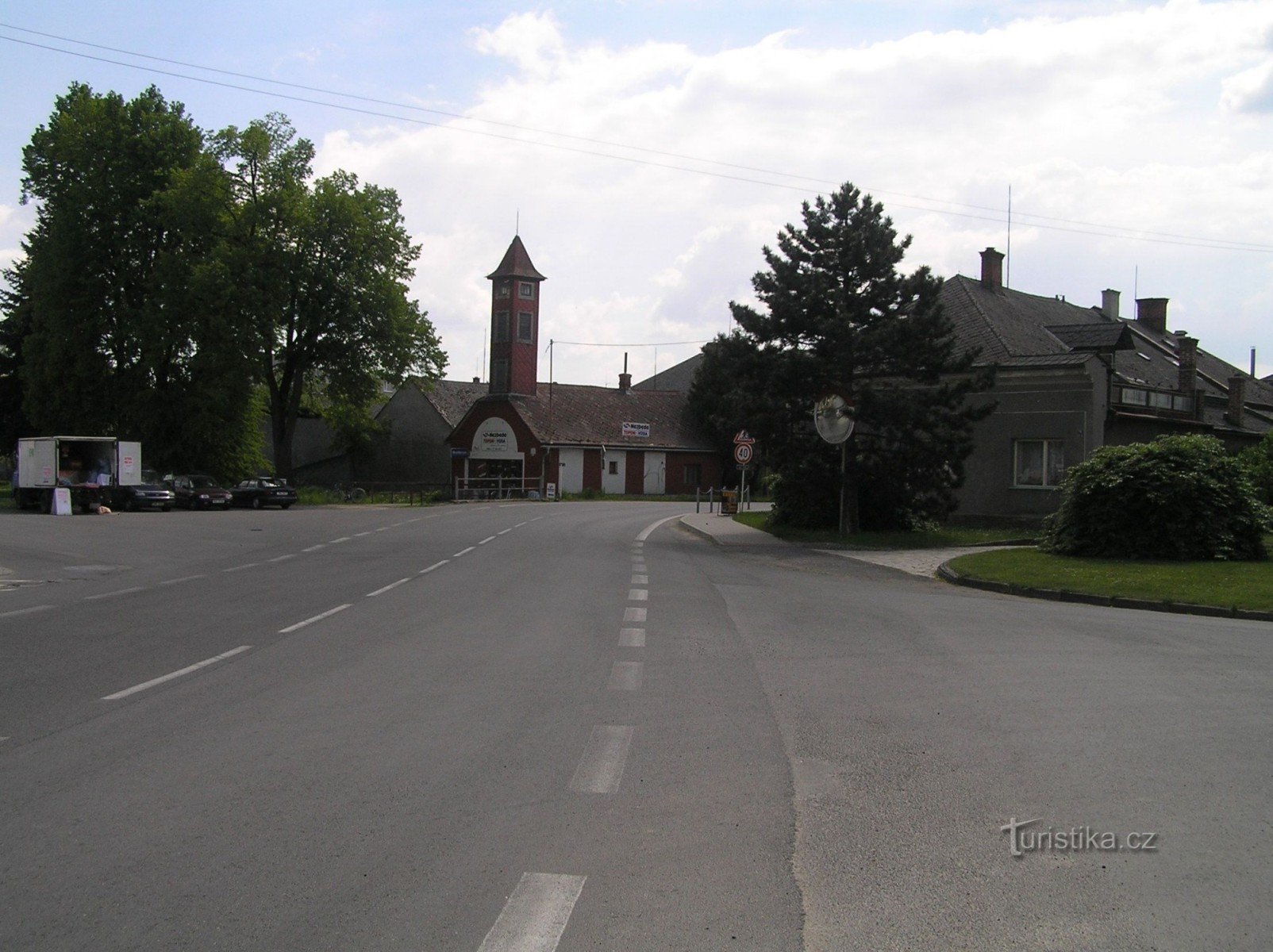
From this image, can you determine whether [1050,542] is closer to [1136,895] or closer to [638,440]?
[1136,895]

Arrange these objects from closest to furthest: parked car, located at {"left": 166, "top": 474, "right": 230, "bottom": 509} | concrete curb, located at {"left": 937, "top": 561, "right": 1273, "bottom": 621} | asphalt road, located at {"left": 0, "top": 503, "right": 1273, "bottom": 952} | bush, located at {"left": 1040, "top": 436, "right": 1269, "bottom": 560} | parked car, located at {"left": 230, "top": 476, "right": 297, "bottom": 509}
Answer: asphalt road, located at {"left": 0, "top": 503, "right": 1273, "bottom": 952}
concrete curb, located at {"left": 937, "top": 561, "right": 1273, "bottom": 621}
bush, located at {"left": 1040, "top": 436, "right": 1269, "bottom": 560}
parked car, located at {"left": 166, "top": 474, "right": 230, "bottom": 509}
parked car, located at {"left": 230, "top": 476, "right": 297, "bottom": 509}

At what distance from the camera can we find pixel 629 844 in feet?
16.8

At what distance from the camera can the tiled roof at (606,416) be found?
66438 millimetres

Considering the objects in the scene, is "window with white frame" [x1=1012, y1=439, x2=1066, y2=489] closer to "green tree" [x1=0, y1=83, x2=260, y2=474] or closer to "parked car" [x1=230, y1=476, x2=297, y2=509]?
"parked car" [x1=230, y1=476, x2=297, y2=509]

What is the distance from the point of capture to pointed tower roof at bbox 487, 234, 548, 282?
2633 inches

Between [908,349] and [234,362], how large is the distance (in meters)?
32.8

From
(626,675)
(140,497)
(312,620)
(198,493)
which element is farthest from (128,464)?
(626,675)

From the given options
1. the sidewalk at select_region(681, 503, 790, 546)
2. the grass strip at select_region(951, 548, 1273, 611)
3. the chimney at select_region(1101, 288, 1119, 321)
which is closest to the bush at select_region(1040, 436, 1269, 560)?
the grass strip at select_region(951, 548, 1273, 611)

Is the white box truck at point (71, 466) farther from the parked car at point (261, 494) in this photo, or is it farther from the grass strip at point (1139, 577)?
the grass strip at point (1139, 577)

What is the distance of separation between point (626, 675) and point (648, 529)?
24379mm

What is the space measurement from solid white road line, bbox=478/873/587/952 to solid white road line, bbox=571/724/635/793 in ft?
4.39

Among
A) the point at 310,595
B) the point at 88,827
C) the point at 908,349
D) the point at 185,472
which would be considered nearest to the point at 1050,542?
the point at 908,349

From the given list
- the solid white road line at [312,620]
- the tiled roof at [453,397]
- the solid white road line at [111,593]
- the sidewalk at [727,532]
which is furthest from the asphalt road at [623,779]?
the tiled roof at [453,397]

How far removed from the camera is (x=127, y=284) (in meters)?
51.8
